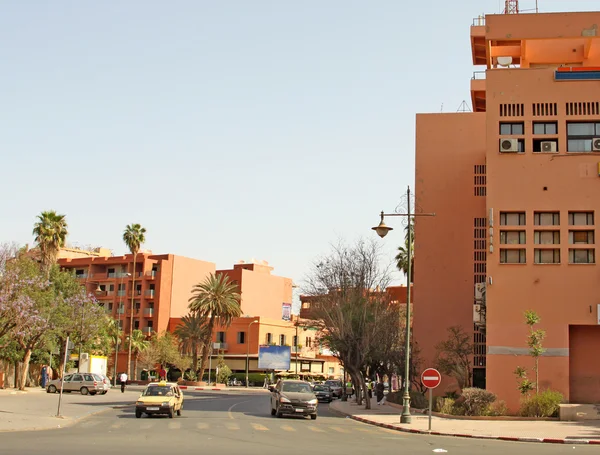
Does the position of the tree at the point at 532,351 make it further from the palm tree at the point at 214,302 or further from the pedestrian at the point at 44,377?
the palm tree at the point at 214,302

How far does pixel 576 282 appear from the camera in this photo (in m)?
36.2

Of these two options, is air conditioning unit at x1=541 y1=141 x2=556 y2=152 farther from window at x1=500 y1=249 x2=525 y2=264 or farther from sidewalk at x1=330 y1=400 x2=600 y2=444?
sidewalk at x1=330 y1=400 x2=600 y2=444

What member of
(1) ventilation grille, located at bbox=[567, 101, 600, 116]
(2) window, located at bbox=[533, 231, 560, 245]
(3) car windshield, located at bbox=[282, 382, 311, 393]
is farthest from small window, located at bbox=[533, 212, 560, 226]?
(3) car windshield, located at bbox=[282, 382, 311, 393]

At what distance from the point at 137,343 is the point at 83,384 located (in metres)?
37.1

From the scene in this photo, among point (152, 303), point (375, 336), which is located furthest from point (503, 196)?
point (152, 303)

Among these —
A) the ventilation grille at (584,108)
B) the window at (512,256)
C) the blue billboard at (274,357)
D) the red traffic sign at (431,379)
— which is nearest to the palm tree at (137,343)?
the blue billboard at (274,357)

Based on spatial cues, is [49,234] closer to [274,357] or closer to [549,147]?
[274,357]

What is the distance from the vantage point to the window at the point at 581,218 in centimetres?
3672

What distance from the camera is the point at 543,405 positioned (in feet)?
108

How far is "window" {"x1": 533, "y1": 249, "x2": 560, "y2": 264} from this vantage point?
Answer: 36812 mm

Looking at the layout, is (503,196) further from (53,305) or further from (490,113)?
(53,305)

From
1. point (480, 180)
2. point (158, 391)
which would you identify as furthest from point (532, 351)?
point (480, 180)

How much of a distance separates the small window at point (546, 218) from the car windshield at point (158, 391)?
19.1 metres

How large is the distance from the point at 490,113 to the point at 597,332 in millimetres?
11877
